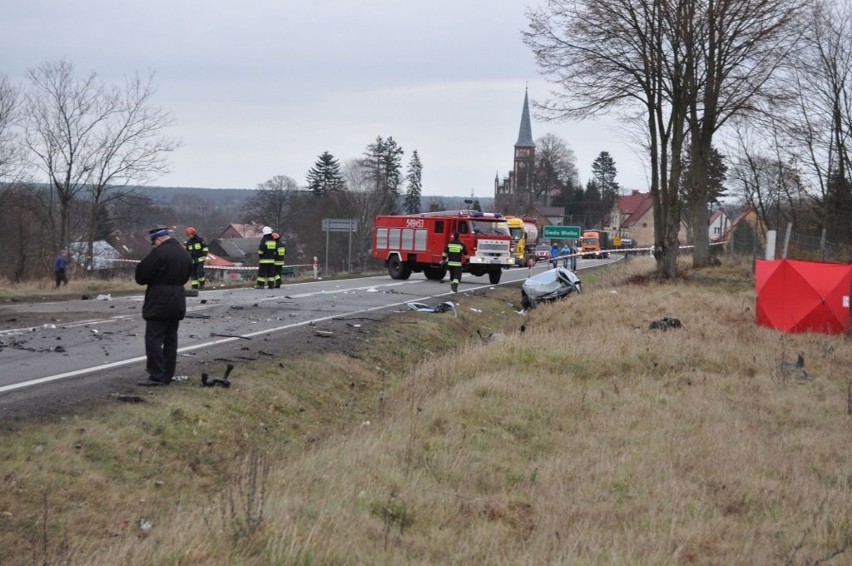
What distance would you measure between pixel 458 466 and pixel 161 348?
160 inches

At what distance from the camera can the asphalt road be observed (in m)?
10.5

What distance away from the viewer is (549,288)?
27.6m

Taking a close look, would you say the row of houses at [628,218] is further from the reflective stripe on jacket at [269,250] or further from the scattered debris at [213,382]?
the scattered debris at [213,382]

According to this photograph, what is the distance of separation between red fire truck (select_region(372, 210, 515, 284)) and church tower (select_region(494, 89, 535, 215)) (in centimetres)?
9717

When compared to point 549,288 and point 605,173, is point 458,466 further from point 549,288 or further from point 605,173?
point 605,173

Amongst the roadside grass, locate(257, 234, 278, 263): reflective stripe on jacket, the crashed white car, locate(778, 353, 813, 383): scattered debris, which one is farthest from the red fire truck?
the roadside grass

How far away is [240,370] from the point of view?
1246 centimetres

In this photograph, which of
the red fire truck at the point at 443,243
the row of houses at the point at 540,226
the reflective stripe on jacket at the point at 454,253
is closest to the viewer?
the reflective stripe on jacket at the point at 454,253

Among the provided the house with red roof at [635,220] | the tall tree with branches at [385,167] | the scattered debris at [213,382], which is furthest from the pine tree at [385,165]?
the scattered debris at [213,382]

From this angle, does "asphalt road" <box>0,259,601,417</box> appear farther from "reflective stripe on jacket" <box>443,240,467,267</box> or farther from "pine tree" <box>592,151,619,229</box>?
"pine tree" <box>592,151,619,229</box>

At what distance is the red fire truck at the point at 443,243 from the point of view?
33031 mm

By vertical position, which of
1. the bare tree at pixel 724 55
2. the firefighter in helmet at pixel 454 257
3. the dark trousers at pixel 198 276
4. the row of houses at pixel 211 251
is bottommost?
the row of houses at pixel 211 251

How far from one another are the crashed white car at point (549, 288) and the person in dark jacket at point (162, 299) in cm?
1688

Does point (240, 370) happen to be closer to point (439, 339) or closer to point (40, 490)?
point (40, 490)
